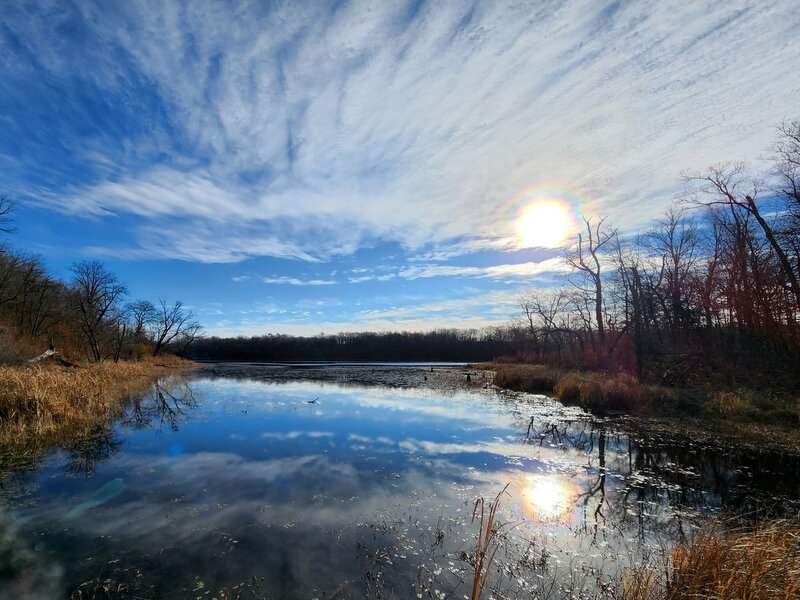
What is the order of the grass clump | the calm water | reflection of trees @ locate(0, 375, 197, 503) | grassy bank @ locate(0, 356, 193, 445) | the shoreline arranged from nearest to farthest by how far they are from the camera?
1. the calm water
2. reflection of trees @ locate(0, 375, 197, 503)
3. grassy bank @ locate(0, 356, 193, 445)
4. the shoreline
5. the grass clump

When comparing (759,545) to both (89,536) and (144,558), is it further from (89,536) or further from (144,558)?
(89,536)

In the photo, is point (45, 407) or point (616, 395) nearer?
point (45, 407)

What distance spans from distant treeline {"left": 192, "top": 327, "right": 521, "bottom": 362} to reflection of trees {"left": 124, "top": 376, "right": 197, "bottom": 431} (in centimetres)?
5996

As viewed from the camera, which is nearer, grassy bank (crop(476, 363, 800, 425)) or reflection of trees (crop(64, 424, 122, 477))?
reflection of trees (crop(64, 424, 122, 477))

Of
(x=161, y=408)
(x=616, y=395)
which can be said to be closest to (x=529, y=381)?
(x=616, y=395)

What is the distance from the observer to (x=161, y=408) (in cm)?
1800

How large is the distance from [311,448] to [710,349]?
84.0ft

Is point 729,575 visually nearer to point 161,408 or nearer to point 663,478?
point 663,478

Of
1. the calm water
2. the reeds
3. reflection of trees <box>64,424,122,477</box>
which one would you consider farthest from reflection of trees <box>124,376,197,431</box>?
the reeds

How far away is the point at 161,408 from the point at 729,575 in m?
20.0

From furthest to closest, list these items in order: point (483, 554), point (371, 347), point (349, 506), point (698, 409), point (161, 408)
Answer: point (371, 347), point (161, 408), point (698, 409), point (349, 506), point (483, 554)

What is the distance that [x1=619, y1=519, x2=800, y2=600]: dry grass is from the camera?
3.49 m

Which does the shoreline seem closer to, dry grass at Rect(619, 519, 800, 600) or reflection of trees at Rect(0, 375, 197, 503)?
dry grass at Rect(619, 519, 800, 600)

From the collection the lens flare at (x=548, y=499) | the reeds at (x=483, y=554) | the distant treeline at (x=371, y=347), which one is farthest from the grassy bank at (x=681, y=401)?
the distant treeline at (x=371, y=347)
